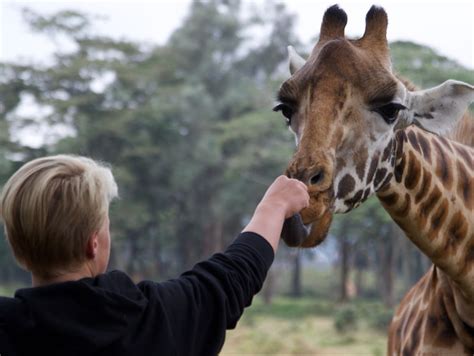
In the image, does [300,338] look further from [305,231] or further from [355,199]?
[305,231]

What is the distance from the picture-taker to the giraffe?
3.29 meters

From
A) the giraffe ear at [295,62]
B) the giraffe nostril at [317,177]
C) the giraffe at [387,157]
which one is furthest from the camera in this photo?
the giraffe ear at [295,62]

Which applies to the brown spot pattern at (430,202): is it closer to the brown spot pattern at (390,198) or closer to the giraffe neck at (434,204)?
the giraffe neck at (434,204)

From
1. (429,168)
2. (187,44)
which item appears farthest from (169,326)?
(187,44)

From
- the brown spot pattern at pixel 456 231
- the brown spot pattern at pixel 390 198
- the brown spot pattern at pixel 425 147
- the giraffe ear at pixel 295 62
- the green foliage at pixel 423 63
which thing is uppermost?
the green foliage at pixel 423 63

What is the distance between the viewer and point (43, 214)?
74.3 inches

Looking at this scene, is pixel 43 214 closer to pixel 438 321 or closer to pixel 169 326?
pixel 169 326

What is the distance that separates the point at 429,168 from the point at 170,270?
36.6 m

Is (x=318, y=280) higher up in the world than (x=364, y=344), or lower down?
lower down

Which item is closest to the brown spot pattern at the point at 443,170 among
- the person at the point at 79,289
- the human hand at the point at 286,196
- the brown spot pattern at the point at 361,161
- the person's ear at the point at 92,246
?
the brown spot pattern at the point at 361,161

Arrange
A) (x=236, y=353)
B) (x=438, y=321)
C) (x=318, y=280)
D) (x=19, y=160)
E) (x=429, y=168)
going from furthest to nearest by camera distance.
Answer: (x=318, y=280), (x=19, y=160), (x=236, y=353), (x=438, y=321), (x=429, y=168)

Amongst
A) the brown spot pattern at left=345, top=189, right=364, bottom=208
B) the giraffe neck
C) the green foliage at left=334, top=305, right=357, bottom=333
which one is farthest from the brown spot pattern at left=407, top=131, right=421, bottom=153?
the green foliage at left=334, top=305, right=357, bottom=333

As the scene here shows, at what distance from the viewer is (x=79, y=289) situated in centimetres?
192

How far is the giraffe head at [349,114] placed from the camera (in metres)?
3.20
